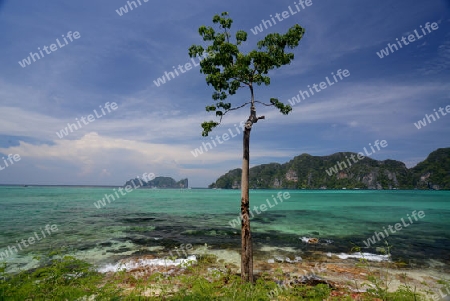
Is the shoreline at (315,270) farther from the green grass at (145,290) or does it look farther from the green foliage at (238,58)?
the green foliage at (238,58)

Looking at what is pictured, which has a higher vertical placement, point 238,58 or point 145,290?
point 238,58

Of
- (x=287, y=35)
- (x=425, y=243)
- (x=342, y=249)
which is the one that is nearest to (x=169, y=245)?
(x=342, y=249)

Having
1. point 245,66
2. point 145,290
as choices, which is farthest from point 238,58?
point 145,290

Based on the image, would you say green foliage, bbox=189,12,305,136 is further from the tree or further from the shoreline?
the shoreline

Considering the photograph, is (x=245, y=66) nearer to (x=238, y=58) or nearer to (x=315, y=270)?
(x=238, y=58)

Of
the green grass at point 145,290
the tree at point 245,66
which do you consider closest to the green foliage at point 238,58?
the tree at point 245,66

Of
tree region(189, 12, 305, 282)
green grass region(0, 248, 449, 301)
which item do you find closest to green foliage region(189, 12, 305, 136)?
tree region(189, 12, 305, 282)

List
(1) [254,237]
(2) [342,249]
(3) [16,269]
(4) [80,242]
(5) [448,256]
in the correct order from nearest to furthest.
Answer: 1. (3) [16,269]
2. (5) [448,256]
3. (2) [342,249]
4. (4) [80,242]
5. (1) [254,237]

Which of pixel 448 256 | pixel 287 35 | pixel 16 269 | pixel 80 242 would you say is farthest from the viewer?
pixel 80 242

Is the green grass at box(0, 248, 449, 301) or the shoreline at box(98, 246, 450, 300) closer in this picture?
the green grass at box(0, 248, 449, 301)

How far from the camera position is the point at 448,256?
17.4 m

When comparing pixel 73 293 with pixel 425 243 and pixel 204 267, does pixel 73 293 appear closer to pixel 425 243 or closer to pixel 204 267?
pixel 204 267

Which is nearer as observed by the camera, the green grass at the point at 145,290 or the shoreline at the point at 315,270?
the green grass at the point at 145,290

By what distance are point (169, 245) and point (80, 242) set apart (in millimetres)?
8154
